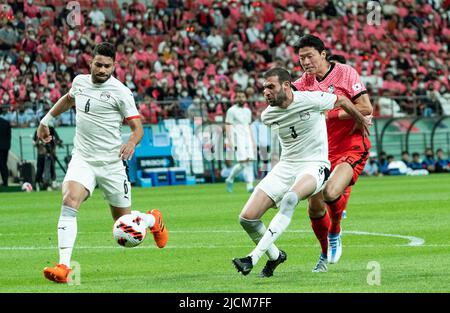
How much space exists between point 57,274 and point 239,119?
18118 mm

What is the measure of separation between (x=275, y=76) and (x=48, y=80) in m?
22.8

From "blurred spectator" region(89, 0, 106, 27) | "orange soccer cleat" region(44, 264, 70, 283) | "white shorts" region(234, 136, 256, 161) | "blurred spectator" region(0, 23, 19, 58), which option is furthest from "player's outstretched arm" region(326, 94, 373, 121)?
"blurred spectator" region(89, 0, 106, 27)

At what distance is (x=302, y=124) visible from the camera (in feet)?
38.2

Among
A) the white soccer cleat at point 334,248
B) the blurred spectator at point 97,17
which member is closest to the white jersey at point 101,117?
the white soccer cleat at point 334,248

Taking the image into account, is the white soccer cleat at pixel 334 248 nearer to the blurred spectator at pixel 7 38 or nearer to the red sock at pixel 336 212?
the red sock at pixel 336 212

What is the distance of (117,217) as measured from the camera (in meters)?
12.4

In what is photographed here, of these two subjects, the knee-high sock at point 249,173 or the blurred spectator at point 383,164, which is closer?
the knee-high sock at point 249,173

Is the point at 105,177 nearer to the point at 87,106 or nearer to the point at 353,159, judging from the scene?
the point at 87,106

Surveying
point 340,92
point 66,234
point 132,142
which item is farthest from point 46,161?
point 66,234

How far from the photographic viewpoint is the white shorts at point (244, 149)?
28.3 metres

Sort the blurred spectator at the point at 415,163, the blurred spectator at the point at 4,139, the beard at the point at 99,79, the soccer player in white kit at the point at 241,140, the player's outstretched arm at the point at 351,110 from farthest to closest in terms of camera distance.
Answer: the blurred spectator at the point at 415,163 → the blurred spectator at the point at 4,139 → the soccer player in white kit at the point at 241,140 → the beard at the point at 99,79 → the player's outstretched arm at the point at 351,110

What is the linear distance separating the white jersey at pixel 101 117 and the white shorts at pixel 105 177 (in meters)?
0.08
